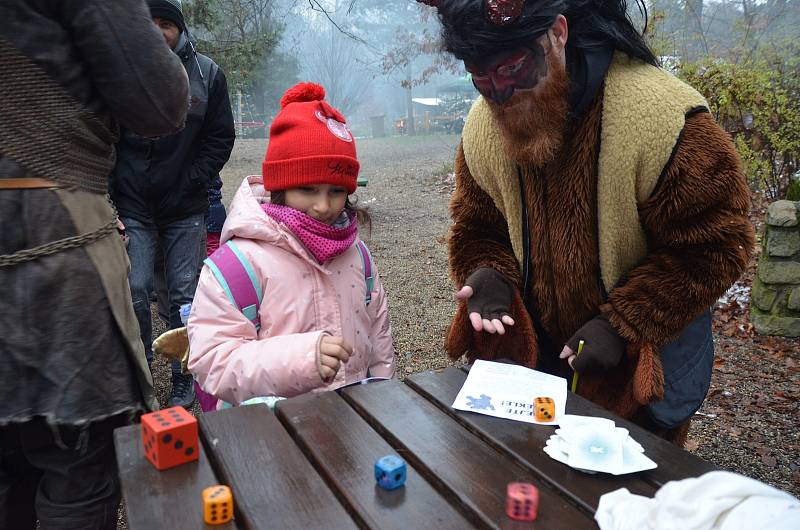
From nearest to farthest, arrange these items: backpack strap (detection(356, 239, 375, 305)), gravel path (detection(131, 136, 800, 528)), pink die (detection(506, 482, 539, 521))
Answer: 1. pink die (detection(506, 482, 539, 521))
2. backpack strap (detection(356, 239, 375, 305))
3. gravel path (detection(131, 136, 800, 528))

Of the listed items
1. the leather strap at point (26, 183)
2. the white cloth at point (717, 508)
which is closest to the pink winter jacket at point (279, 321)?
the leather strap at point (26, 183)

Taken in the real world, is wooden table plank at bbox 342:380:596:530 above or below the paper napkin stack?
below

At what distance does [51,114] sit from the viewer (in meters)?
1.41

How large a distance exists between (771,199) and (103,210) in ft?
18.4

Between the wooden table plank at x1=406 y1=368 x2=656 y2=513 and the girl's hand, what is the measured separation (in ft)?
0.65

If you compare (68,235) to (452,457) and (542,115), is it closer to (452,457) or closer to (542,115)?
(452,457)

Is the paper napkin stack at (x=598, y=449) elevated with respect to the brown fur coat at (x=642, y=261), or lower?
lower

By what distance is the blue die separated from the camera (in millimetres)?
1188

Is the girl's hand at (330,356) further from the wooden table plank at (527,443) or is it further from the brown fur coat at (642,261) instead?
the brown fur coat at (642,261)

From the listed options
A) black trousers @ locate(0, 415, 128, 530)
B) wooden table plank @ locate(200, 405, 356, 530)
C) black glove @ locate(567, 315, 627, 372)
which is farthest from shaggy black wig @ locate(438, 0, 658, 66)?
black trousers @ locate(0, 415, 128, 530)

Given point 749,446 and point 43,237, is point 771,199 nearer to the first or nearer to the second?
point 749,446

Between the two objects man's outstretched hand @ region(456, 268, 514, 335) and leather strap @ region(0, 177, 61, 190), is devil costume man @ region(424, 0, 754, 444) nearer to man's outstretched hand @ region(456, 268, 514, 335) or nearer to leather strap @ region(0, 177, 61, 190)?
man's outstretched hand @ region(456, 268, 514, 335)

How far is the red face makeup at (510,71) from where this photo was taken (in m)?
1.64

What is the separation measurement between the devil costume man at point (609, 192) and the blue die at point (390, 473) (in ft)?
2.23
